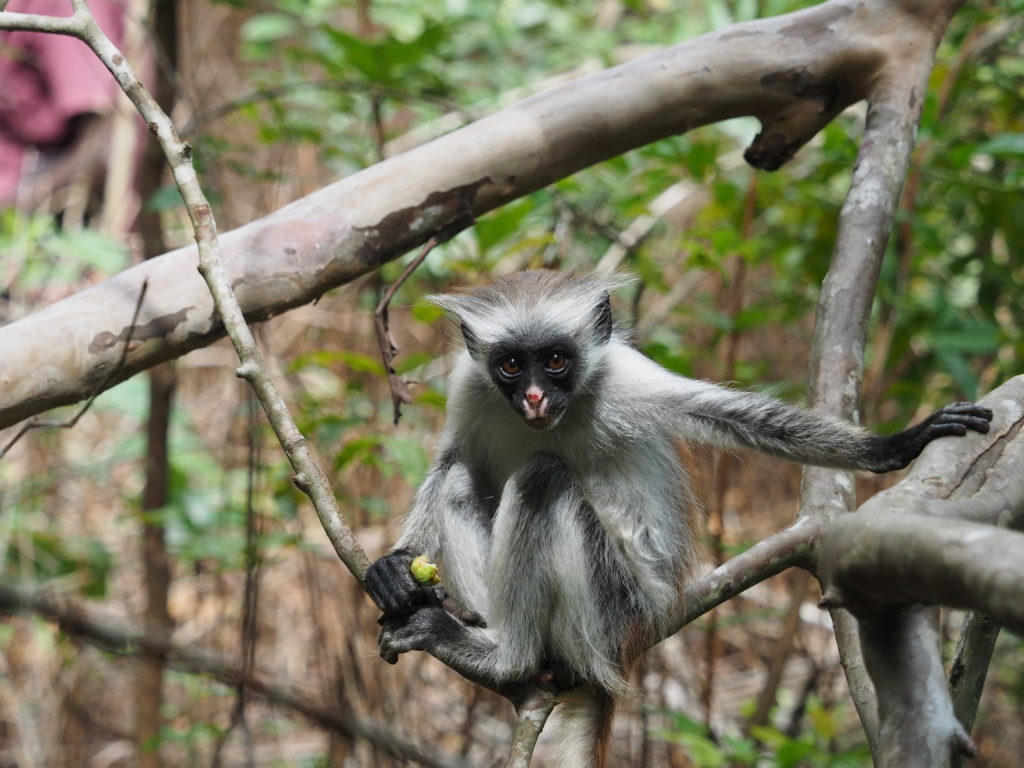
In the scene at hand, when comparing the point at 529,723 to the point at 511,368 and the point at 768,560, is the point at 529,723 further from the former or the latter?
the point at 511,368

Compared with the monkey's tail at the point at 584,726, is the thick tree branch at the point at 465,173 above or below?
above

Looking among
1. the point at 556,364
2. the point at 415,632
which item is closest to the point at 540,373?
the point at 556,364

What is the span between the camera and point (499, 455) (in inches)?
159

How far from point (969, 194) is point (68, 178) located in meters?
6.69

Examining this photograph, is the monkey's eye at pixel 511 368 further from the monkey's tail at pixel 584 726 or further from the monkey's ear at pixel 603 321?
the monkey's tail at pixel 584 726

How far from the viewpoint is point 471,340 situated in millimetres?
3908

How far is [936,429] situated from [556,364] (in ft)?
4.20

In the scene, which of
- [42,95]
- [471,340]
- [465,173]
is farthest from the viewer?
[42,95]

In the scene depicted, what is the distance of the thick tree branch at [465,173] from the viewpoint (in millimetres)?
3246

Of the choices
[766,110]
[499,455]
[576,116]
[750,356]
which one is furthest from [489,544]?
[750,356]

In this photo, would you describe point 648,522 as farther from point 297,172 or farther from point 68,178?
point 68,178

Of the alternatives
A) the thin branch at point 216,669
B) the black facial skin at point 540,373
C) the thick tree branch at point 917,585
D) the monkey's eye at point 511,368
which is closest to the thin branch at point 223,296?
the black facial skin at point 540,373

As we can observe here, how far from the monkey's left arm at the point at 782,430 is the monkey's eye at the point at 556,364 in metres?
0.34

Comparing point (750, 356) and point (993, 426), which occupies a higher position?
point (750, 356)
